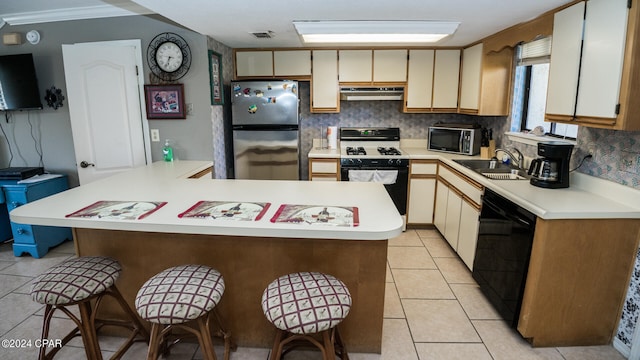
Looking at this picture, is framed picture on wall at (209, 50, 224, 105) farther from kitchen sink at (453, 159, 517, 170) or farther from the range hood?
kitchen sink at (453, 159, 517, 170)

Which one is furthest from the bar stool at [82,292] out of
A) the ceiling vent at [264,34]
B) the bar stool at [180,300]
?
the ceiling vent at [264,34]

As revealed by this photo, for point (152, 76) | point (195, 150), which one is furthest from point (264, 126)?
point (152, 76)

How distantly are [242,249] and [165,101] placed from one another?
221 cm

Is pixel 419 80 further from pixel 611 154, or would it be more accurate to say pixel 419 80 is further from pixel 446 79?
pixel 611 154

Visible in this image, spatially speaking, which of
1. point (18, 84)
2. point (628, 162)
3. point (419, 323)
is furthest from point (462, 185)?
point (18, 84)

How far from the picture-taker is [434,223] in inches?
161

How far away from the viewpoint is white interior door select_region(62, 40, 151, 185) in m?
3.46

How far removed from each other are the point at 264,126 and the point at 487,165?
2347 millimetres

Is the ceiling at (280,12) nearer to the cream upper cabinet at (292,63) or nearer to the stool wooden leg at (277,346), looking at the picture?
the cream upper cabinet at (292,63)

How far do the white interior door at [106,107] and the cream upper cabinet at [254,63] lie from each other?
1074mm

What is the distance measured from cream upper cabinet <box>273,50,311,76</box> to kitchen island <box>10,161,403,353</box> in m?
2.22

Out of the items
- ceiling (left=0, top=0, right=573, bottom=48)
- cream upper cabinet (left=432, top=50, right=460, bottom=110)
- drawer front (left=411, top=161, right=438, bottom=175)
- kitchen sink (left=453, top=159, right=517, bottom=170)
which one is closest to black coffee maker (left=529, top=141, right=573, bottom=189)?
kitchen sink (left=453, top=159, right=517, bottom=170)

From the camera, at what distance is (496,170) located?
3117 mm

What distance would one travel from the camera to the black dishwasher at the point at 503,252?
2.21 m
